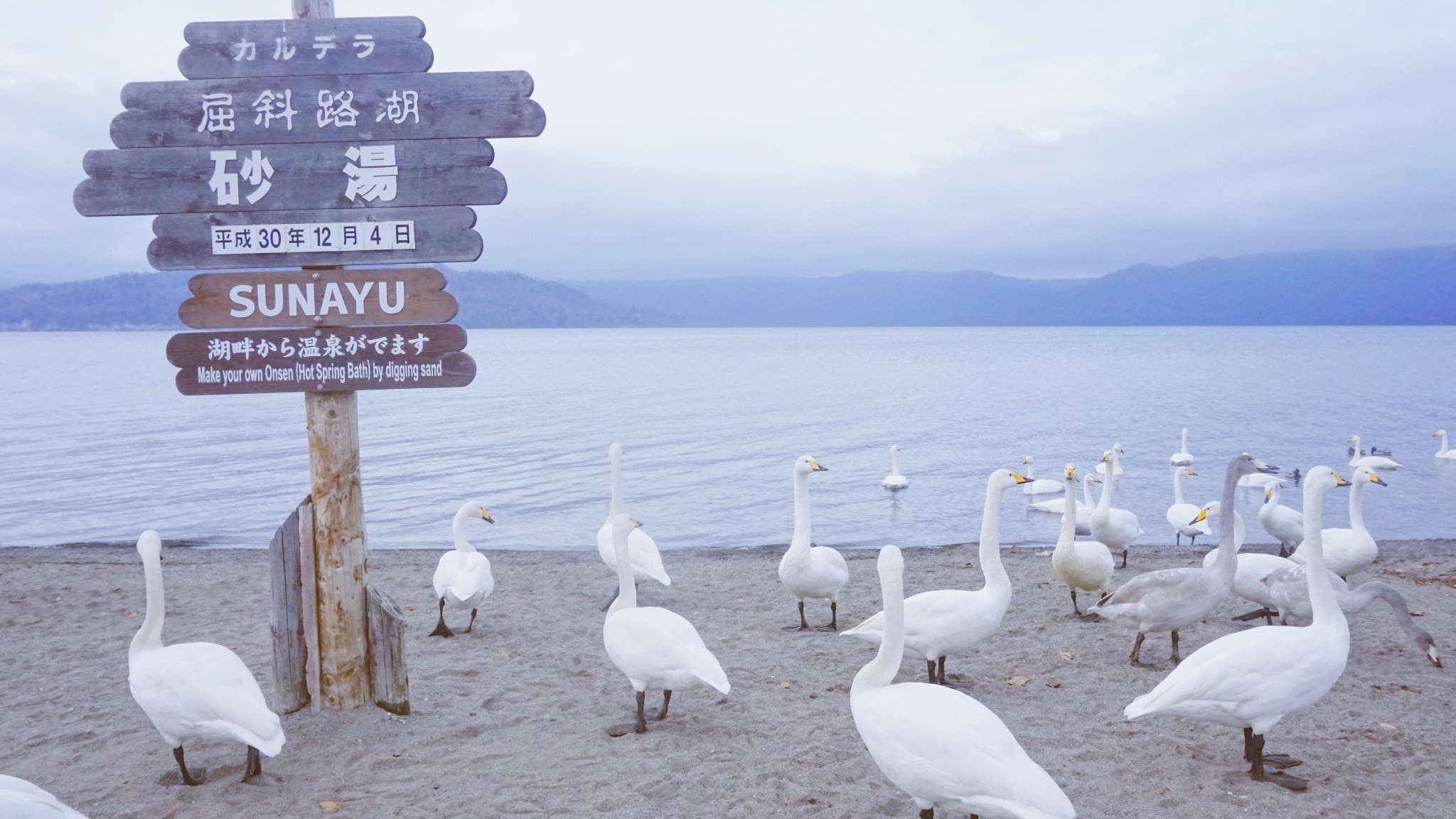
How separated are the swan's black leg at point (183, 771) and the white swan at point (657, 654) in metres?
2.44

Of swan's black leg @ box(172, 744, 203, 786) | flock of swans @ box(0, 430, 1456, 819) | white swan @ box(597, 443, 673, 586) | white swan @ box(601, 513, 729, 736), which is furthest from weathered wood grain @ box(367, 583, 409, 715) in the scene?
white swan @ box(597, 443, 673, 586)

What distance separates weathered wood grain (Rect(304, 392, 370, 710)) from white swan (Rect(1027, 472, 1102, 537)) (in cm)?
891

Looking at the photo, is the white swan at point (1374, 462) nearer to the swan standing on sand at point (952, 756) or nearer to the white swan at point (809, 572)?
the white swan at point (809, 572)

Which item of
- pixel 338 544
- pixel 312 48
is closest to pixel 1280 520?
pixel 338 544

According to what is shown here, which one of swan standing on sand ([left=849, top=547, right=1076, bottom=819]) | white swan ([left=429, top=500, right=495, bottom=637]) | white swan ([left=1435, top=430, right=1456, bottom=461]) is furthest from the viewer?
white swan ([left=1435, top=430, right=1456, bottom=461])

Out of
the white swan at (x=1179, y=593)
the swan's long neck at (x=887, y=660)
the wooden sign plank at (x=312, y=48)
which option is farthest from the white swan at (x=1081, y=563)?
the wooden sign plank at (x=312, y=48)

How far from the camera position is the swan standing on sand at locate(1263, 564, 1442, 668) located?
7254 mm

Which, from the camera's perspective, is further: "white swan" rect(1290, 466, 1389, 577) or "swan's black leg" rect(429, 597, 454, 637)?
"white swan" rect(1290, 466, 1389, 577)

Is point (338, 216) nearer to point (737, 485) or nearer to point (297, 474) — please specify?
point (737, 485)

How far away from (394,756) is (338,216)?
3.39 metres

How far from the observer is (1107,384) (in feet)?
193

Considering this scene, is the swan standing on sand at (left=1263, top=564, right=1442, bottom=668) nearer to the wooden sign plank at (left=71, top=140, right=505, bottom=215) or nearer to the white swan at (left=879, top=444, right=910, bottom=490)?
the wooden sign plank at (left=71, top=140, right=505, bottom=215)

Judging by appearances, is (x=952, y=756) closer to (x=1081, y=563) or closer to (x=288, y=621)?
(x=288, y=621)

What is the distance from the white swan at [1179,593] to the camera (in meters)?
7.40
